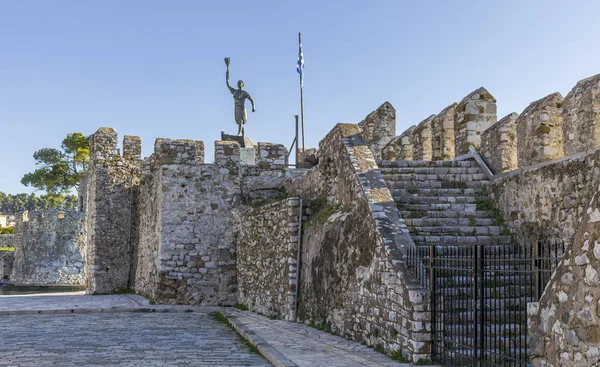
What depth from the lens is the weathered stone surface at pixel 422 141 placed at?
13.1 metres

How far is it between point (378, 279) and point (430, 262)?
1.18 metres

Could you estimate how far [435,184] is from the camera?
10.6 metres

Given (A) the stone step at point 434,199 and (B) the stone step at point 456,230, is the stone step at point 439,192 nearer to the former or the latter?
(A) the stone step at point 434,199

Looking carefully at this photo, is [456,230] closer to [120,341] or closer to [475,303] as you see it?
[475,303]

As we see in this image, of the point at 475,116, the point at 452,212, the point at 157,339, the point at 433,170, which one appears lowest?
the point at 157,339

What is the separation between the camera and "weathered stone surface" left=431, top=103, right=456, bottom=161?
12.3m

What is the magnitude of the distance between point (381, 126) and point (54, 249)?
24262 mm

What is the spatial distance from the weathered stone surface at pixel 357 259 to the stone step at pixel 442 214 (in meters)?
0.69

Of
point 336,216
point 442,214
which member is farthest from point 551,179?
point 336,216

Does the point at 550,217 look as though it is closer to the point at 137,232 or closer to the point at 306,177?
the point at 306,177

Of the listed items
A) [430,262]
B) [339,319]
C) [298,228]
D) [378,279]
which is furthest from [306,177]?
[430,262]

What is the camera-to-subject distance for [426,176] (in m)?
10.7

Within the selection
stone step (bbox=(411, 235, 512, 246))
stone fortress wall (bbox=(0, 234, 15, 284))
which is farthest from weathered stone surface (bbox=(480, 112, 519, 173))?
stone fortress wall (bbox=(0, 234, 15, 284))

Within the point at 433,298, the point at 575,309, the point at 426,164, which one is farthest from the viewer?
the point at 426,164
